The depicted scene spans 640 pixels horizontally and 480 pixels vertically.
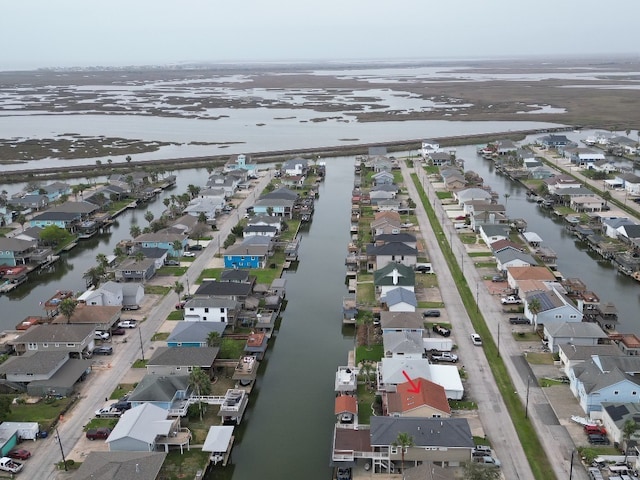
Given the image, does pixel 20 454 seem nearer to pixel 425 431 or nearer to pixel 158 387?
pixel 158 387

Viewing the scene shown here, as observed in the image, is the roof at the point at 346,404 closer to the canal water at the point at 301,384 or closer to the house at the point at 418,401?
the canal water at the point at 301,384

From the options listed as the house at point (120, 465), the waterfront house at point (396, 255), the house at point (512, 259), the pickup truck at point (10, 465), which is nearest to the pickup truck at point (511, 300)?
the house at point (512, 259)

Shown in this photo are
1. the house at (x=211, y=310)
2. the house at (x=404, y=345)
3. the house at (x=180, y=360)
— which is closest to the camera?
the house at (x=180, y=360)

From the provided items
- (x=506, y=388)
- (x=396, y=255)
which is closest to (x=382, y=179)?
(x=396, y=255)

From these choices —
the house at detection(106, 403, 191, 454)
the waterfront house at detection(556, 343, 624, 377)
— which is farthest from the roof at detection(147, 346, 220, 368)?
the waterfront house at detection(556, 343, 624, 377)

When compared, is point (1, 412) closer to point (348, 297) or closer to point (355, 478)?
point (355, 478)

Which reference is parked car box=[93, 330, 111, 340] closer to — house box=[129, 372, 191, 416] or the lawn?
the lawn
